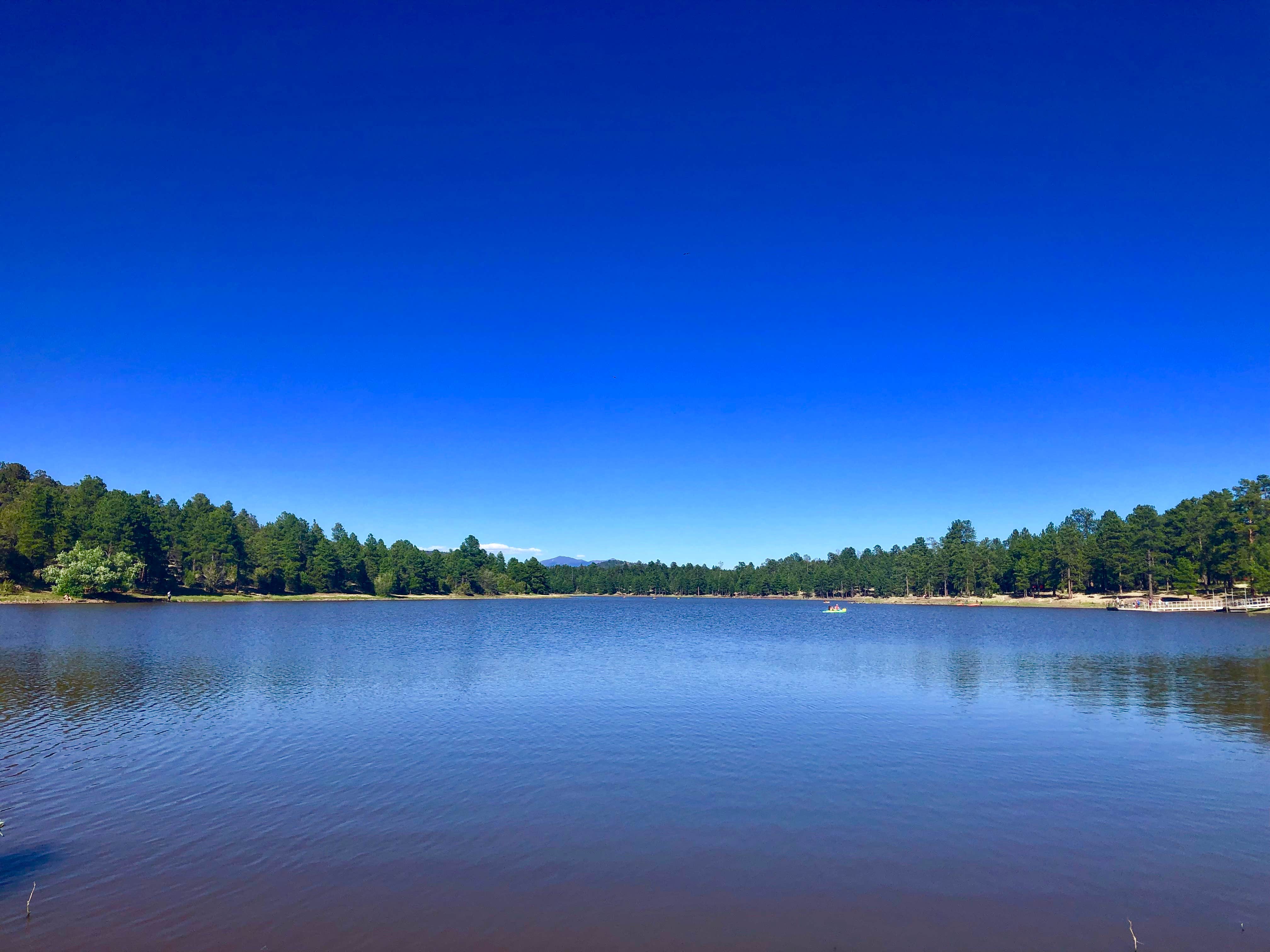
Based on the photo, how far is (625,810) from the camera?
56.7 feet

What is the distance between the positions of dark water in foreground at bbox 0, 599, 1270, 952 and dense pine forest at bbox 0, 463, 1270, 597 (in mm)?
82882

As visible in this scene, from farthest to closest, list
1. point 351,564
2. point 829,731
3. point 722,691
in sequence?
point 351,564 < point 722,691 < point 829,731

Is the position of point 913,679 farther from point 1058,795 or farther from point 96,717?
point 96,717

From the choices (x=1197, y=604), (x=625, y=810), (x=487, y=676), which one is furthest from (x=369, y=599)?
(x=1197, y=604)

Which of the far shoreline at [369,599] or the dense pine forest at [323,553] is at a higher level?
the dense pine forest at [323,553]

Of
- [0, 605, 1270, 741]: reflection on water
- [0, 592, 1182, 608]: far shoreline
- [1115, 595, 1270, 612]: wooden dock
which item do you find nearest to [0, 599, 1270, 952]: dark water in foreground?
[0, 605, 1270, 741]: reflection on water

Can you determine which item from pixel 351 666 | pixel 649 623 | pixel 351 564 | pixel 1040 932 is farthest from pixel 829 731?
pixel 351 564

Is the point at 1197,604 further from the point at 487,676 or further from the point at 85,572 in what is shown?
the point at 85,572

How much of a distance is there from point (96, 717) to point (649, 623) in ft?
239

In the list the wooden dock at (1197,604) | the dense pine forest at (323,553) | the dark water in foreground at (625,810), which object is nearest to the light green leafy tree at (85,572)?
the dense pine forest at (323,553)

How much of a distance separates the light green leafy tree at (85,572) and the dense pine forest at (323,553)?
0.19 meters

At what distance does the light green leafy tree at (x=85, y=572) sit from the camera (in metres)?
96.1

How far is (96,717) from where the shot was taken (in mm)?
26641

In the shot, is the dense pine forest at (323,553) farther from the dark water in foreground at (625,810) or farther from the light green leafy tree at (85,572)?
the dark water in foreground at (625,810)
